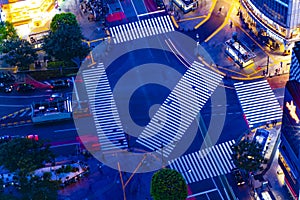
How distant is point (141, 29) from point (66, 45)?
22.2 m

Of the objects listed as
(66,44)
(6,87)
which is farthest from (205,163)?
(6,87)

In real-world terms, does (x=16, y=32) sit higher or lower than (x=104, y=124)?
higher

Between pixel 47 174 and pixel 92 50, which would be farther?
pixel 92 50

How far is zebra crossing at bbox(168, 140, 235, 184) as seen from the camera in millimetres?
115312

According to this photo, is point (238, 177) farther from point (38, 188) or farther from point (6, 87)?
point (6, 87)

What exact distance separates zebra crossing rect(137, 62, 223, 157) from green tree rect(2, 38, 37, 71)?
29.9m

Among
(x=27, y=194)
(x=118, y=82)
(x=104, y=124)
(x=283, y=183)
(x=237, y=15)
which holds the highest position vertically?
(x=237, y=15)

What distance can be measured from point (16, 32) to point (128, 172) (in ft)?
162

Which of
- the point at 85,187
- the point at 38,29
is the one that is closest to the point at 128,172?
the point at 85,187

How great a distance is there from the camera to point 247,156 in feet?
359

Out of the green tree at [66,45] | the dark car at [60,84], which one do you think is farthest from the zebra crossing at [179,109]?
the green tree at [66,45]

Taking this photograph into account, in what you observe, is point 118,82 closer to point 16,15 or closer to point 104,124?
point 104,124

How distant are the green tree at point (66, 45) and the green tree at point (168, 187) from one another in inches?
1548

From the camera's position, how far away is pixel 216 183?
113 meters
